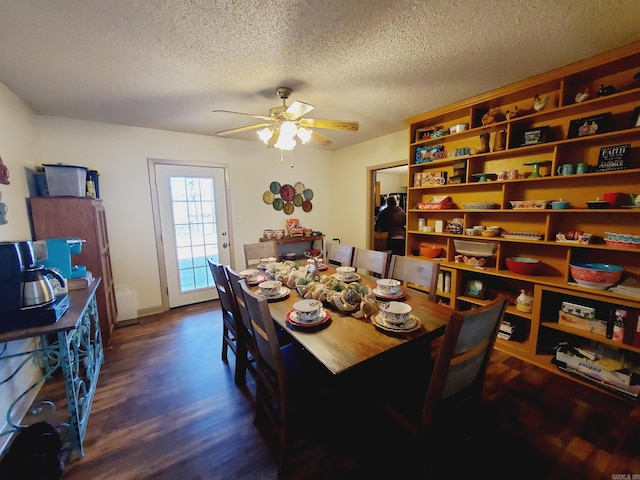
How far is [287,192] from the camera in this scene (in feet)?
13.7

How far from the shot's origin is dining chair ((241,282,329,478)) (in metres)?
1.20

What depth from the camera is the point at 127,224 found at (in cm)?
309

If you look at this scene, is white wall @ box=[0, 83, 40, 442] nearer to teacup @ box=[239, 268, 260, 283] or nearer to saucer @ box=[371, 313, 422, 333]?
teacup @ box=[239, 268, 260, 283]

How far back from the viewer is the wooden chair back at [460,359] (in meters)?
0.95

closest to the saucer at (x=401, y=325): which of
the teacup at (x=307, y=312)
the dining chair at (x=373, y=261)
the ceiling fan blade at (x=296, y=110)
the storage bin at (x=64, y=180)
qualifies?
the teacup at (x=307, y=312)

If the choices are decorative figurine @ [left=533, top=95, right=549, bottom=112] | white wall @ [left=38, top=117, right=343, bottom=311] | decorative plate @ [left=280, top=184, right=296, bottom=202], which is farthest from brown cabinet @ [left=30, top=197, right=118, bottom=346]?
decorative figurine @ [left=533, top=95, right=549, bottom=112]

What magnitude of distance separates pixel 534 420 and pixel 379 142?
3388 millimetres

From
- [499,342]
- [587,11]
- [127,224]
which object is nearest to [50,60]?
[127,224]

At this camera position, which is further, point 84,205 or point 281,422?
point 84,205

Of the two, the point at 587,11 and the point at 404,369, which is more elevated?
the point at 587,11

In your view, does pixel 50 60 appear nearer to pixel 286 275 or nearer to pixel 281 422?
pixel 286 275

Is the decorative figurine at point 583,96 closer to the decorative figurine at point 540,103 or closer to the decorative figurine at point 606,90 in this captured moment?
the decorative figurine at point 606,90

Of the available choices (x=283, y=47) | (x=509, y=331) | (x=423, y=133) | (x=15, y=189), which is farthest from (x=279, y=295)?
(x=423, y=133)

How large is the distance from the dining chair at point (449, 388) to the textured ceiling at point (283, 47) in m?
1.54
